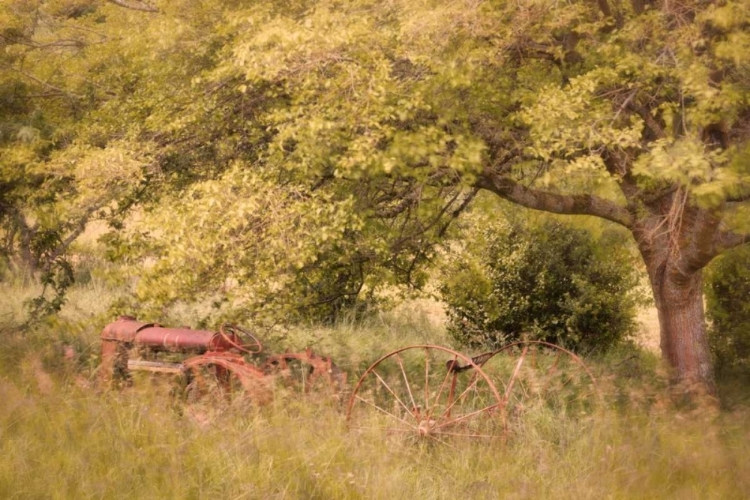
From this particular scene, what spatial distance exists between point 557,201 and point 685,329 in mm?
2114

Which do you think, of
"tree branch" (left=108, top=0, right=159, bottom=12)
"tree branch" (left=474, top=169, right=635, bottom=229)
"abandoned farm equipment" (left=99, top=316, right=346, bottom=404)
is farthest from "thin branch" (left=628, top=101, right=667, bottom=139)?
"tree branch" (left=108, top=0, right=159, bottom=12)

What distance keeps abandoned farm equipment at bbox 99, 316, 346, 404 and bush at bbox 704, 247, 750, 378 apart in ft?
22.5

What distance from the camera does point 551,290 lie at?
42.4 feet

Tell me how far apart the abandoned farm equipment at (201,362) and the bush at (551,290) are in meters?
5.85

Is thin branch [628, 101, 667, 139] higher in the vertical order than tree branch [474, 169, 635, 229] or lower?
higher

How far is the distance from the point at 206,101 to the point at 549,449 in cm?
500

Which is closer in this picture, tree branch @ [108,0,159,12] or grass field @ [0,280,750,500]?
grass field @ [0,280,750,500]

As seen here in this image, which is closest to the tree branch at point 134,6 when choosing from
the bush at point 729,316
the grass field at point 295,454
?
the grass field at point 295,454

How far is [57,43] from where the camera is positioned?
11.8 metres

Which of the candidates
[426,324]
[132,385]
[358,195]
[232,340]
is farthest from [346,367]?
[426,324]

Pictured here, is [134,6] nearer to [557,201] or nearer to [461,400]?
[557,201]

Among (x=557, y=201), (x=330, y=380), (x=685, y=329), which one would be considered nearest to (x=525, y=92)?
(x=557, y=201)

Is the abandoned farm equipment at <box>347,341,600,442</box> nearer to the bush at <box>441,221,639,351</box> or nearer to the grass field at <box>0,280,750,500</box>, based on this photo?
the grass field at <box>0,280,750,500</box>

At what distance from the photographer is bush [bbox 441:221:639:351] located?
1268cm
